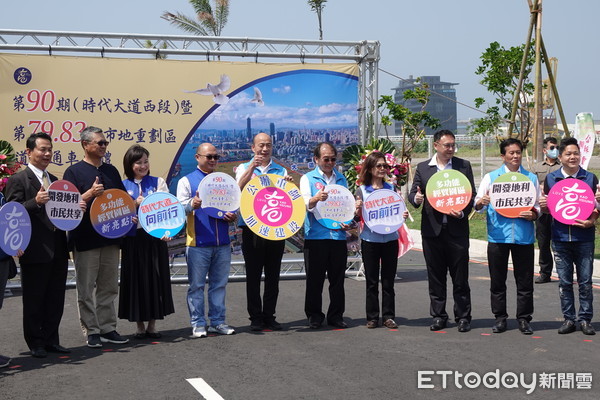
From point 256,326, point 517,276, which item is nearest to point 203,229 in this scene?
point 256,326

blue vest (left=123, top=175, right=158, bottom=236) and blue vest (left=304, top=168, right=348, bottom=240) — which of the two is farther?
blue vest (left=304, top=168, right=348, bottom=240)

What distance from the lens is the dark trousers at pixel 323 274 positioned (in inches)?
313

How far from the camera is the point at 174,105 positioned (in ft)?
36.5

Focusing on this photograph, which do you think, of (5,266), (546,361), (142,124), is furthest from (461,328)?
(142,124)

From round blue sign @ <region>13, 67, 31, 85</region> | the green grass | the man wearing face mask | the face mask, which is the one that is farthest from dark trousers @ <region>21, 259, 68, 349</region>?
the green grass

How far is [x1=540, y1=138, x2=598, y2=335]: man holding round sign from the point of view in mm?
7355

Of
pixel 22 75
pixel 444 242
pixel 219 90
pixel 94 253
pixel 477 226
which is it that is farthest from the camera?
pixel 477 226

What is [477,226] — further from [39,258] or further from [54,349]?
[39,258]

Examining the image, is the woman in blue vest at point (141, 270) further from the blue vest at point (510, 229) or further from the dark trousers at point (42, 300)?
the blue vest at point (510, 229)

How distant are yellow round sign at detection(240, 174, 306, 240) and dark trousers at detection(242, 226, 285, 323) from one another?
215 mm

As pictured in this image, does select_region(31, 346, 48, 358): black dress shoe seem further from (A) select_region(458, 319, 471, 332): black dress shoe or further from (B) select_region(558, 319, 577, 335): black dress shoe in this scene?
(B) select_region(558, 319, 577, 335): black dress shoe

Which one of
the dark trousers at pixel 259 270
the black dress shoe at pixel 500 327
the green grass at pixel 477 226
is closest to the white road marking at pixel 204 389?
the dark trousers at pixel 259 270

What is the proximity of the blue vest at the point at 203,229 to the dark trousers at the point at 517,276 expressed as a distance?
265cm
